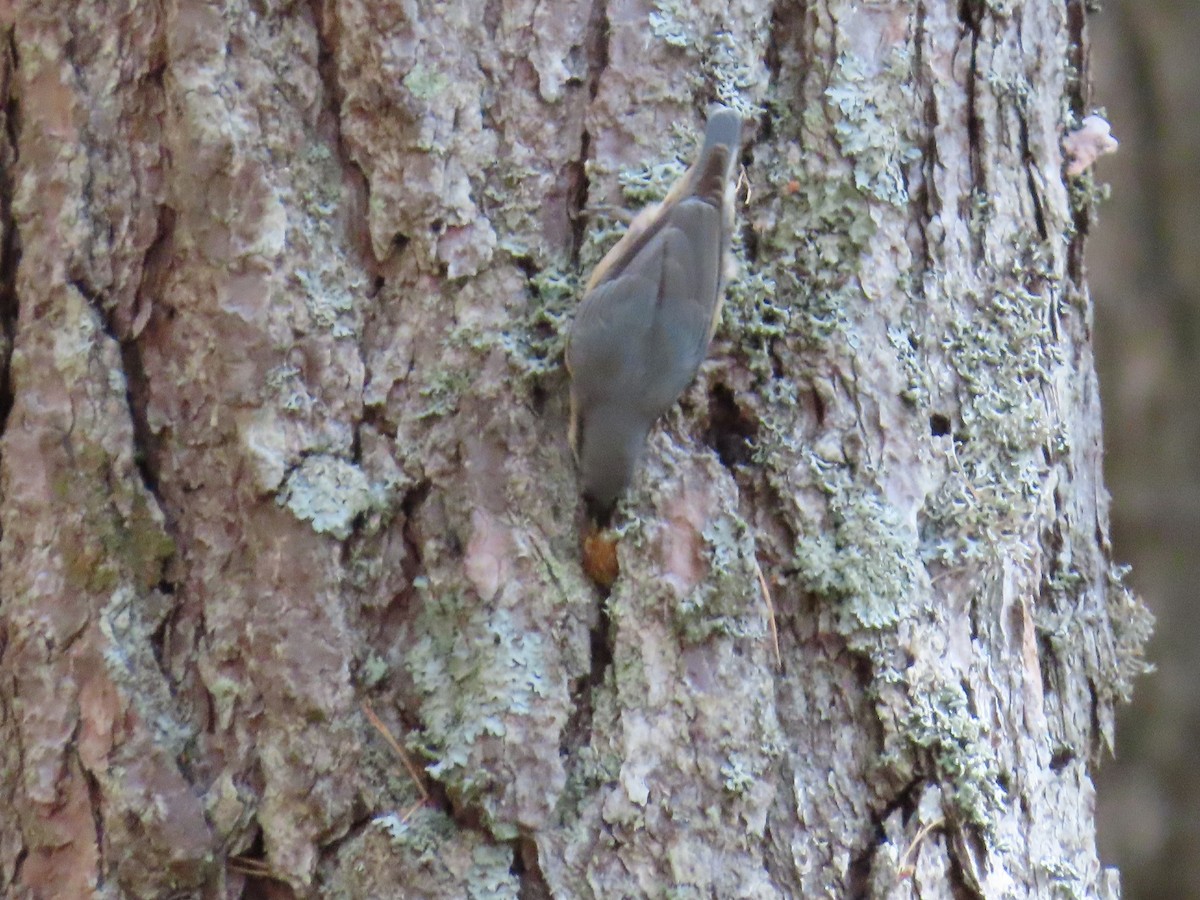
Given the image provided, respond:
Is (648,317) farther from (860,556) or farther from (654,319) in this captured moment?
(860,556)

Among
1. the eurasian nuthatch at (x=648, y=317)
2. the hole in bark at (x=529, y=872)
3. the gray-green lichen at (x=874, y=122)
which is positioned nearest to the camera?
the hole in bark at (x=529, y=872)

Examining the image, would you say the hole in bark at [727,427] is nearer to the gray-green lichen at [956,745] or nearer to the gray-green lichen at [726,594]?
the gray-green lichen at [726,594]

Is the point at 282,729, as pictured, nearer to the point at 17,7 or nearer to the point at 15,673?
the point at 15,673

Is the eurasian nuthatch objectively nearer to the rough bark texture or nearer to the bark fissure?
the rough bark texture

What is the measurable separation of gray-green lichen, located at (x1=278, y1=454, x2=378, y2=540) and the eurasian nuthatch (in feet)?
0.96

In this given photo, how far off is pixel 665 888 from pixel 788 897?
0.16 metres

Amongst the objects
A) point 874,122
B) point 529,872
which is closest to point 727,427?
point 874,122

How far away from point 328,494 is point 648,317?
61cm

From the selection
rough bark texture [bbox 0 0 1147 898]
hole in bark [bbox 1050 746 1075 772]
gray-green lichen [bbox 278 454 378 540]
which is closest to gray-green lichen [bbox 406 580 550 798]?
rough bark texture [bbox 0 0 1147 898]

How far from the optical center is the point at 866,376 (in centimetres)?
167

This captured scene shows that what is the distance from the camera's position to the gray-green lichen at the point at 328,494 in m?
1.58

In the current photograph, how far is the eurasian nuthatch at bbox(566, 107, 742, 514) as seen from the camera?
5.27ft

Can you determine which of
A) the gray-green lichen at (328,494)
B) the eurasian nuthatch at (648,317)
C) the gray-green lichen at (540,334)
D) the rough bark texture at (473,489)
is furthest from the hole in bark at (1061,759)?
the gray-green lichen at (328,494)

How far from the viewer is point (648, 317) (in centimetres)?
192
